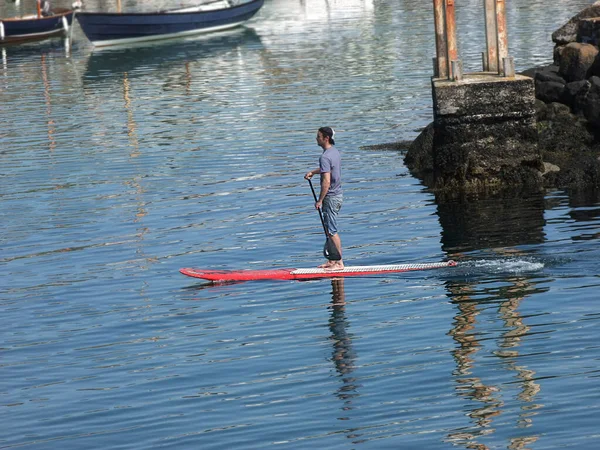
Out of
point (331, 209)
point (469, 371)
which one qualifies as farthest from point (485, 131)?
point (469, 371)

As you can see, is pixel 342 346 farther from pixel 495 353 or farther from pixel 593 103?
pixel 593 103

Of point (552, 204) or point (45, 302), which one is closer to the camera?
point (45, 302)

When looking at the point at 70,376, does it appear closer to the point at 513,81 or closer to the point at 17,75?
the point at 513,81

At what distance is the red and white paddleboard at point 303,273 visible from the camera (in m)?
16.6

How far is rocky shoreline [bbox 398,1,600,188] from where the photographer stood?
2220cm

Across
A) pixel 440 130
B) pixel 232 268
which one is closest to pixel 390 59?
pixel 440 130

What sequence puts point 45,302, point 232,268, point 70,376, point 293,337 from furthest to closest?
point 232,268
point 45,302
point 293,337
point 70,376

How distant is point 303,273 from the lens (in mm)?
16766

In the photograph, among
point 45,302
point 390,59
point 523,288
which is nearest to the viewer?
point 523,288

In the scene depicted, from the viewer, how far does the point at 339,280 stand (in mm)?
16703

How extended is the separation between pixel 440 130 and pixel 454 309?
23.6 ft

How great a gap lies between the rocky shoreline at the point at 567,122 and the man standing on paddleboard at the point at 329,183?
624cm

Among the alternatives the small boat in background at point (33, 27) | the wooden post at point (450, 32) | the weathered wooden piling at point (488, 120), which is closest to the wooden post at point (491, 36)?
the weathered wooden piling at point (488, 120)

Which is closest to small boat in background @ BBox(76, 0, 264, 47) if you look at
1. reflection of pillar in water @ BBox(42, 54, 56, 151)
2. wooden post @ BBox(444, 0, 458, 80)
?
reflection of pillar in water @ BBox(42, 54, 56, 151)
